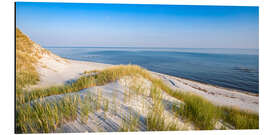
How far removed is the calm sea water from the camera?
2.47m

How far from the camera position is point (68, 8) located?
2.25 metres

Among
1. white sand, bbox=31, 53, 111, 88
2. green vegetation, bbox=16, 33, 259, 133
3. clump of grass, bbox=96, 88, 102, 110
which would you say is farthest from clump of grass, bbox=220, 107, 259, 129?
white sand, bbox=31, 53, 111, 88

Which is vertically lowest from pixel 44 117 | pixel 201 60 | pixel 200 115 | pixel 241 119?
pixel 241 119

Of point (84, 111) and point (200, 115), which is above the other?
point (84, 111)

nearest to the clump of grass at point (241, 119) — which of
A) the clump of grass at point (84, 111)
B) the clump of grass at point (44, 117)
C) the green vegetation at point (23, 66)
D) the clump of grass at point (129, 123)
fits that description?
the clump of grass at point (129, 123)

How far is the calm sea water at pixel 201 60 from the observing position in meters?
2.47

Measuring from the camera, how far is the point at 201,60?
3418mm

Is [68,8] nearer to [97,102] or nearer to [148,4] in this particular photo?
[148,4]

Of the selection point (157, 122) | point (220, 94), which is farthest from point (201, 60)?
point (157, 122)

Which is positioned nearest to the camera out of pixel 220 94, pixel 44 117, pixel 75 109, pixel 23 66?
pixel 44 117

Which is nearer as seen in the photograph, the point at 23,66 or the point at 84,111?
the point at 84,111

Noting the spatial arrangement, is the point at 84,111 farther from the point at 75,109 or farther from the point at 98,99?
the point at 98,99

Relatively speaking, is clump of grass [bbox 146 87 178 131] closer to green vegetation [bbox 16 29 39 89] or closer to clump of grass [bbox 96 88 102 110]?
clump of grass [bbox 96 88 102 110]
